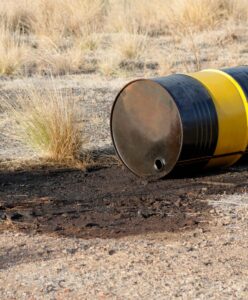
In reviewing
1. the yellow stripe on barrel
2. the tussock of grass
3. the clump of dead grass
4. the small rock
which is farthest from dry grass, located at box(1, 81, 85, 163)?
the tussock of grass

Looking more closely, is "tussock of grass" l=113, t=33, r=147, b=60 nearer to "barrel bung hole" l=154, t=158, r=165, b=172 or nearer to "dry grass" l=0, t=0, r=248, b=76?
"dry grass" l=0, t=0, r=248, b=76

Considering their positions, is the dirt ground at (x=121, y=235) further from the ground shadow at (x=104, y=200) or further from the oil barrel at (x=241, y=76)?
the oil barrel at (x=241, y=76)

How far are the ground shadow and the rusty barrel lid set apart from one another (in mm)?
164

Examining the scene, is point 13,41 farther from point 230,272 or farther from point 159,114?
point 230,272

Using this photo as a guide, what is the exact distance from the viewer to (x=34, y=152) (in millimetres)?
9688

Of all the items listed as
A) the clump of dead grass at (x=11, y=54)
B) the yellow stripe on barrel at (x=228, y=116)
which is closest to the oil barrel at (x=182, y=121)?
the yellow stripe on barrel at (x=228, y=116)

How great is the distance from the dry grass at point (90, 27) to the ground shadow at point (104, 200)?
649 cm

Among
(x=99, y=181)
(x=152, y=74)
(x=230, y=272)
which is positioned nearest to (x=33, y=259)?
(x=230, y=272)

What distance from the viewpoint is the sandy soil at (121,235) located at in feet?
18.9

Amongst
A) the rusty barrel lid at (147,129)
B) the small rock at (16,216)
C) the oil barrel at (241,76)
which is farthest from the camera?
the oil barrel at (241,76)

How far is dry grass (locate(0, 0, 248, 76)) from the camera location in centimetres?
1570

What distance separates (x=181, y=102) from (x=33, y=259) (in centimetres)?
237

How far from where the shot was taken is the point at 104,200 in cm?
778

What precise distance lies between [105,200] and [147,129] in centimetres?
98
